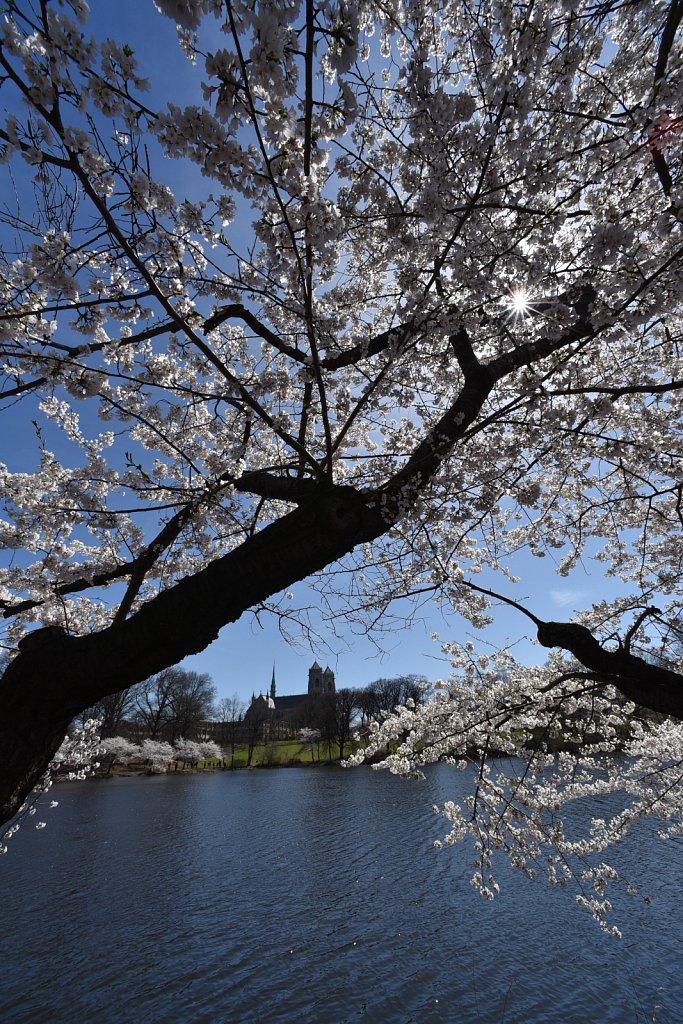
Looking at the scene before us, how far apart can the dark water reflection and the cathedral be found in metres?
51.4

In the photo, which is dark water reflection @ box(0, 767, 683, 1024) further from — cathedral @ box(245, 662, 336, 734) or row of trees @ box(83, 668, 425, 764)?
cathedral @ box(245, 662, 336, 734)

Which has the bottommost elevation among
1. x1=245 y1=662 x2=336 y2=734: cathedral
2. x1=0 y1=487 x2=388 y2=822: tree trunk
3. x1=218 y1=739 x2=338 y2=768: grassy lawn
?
x1=218 y1=739 x2=338 y2=768: grassy lawn

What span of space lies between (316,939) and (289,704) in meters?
101

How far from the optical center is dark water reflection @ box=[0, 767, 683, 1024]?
23.4 feet

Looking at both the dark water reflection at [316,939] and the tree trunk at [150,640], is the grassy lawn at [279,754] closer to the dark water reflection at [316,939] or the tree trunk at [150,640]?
the dark water reflection at [316,939]

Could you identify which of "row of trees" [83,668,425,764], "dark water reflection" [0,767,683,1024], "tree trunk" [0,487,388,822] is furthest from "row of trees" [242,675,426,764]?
"tree trunk" [0,487,388,822]

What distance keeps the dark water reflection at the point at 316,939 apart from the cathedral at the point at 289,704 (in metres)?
51.4

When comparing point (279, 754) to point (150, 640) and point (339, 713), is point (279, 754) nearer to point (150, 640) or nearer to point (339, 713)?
point (339, 713)

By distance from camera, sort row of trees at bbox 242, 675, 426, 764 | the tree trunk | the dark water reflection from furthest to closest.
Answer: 1. row of trees at bbox 242, 675, 426, 764
2. the dark water reflection
3. the tree trunk

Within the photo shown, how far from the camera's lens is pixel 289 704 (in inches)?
4114

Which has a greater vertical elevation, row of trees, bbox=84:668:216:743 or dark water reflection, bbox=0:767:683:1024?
row of trees, bbox=84:668:216:743

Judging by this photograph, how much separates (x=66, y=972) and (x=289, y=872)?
6400 millimetres

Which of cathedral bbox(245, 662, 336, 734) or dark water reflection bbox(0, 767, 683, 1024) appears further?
cathedral bbox(245, 662, 336, 734)

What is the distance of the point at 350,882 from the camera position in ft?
40.6
